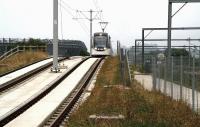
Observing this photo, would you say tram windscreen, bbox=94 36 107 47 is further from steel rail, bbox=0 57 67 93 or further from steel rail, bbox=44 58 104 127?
steel rail, bbox=44 58 104 127

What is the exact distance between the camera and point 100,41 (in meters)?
68.8

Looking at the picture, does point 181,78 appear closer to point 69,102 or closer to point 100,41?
point 69,102

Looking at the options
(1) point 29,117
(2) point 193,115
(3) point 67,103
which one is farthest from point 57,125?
(3) point 67,103

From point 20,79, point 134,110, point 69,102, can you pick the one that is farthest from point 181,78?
point 20,79

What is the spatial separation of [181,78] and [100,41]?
49.9m

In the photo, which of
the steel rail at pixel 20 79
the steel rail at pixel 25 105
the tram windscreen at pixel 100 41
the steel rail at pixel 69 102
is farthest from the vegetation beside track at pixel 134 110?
the tram windscreen at pixel 100 41

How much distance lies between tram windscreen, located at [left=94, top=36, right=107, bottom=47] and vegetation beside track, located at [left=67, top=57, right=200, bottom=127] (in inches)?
1702

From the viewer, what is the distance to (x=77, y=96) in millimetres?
24047

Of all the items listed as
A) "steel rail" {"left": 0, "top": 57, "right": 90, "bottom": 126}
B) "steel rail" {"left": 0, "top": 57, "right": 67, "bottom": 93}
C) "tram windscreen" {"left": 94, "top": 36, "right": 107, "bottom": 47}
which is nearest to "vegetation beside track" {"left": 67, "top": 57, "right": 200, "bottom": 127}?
"steel rail" {"left": 0, "top": 57, "right": 90, "bottom": 126}

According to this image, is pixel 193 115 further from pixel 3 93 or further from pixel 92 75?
pixel 92 75

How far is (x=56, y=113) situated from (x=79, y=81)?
11.6 meters

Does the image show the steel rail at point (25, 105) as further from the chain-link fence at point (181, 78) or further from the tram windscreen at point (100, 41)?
the tram windscreen at point (100, 41)

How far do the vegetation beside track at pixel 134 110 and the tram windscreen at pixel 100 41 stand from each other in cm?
4323

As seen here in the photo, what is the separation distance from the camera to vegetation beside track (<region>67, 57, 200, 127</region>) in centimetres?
1495
